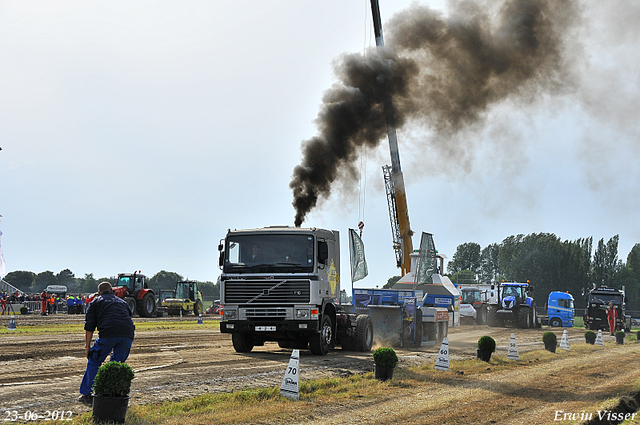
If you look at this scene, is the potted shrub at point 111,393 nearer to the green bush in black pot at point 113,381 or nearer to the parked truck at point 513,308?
the green bush in black pot at point 113,381

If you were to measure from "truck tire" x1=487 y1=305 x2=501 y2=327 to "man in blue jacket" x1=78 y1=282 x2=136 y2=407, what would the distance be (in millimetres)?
35001

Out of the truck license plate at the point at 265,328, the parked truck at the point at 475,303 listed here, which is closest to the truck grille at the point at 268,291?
the truck license plate at the point at 265,328

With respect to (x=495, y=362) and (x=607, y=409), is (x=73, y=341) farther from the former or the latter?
(x=607, y=409)

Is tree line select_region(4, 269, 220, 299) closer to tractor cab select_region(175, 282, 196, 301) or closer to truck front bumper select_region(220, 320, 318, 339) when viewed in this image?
tractor cab select_region(175, 282, 196, 301)

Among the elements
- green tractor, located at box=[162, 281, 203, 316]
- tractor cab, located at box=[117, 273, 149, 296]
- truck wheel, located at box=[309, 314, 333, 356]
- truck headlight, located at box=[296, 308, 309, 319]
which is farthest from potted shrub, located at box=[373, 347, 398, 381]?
green tractor, located at box=[162, 281, 203, 316]

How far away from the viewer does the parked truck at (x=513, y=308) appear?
40.0 m

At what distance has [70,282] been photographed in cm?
15712

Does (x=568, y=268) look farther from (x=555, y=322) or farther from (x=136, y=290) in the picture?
(x=136, y=290)

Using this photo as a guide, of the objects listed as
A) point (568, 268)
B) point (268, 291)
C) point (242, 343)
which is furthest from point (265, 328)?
point (568, 268)

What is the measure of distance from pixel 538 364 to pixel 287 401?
11153mm

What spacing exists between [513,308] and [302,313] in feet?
91.7

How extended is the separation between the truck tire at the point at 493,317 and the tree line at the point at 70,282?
94847 mm

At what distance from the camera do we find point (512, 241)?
399ft

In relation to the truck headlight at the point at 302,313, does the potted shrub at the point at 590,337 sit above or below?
below
